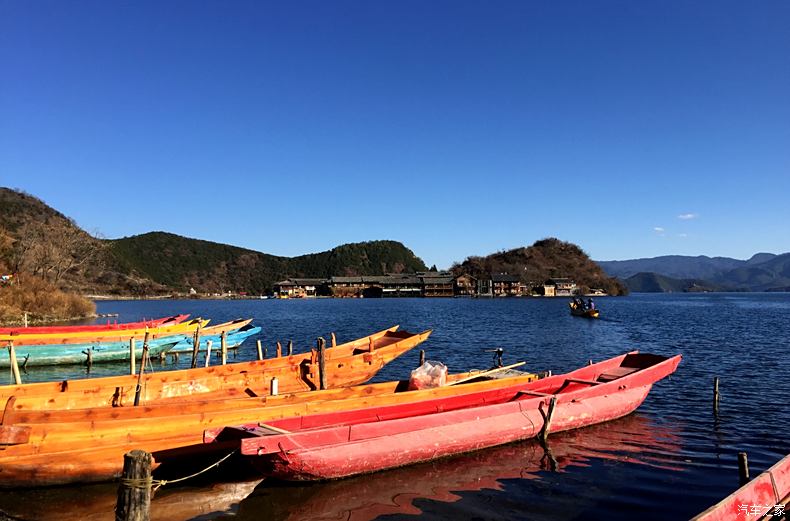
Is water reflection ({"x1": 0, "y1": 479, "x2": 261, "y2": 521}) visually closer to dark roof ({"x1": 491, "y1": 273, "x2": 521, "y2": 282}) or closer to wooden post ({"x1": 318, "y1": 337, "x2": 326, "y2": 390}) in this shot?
wooden post ({"x1": 318, "y1": 337, "x2": 326, "y2": 390})

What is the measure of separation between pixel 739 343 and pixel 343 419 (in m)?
32.5

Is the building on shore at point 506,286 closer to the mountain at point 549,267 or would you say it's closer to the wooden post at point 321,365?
the mountain at point 549,267

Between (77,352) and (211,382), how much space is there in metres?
14.0

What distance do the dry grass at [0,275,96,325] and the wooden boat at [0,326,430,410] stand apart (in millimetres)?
33805

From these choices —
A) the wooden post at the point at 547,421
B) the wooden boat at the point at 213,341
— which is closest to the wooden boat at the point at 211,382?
the wooden post at the point at 547,421

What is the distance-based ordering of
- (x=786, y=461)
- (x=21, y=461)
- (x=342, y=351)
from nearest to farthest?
(x=786, y=461)
(x=21, y=461)
(x=342, y=351)

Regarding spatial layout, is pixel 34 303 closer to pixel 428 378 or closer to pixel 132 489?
pixel 428 378

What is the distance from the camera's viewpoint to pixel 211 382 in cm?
1466

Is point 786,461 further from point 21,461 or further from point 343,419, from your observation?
point 21,461

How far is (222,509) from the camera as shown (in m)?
8.41

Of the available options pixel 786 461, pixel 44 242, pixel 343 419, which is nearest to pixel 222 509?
pixel 343 419

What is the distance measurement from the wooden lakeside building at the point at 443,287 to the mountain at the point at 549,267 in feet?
21.3

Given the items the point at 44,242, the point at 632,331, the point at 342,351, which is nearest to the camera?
the point at 342,351

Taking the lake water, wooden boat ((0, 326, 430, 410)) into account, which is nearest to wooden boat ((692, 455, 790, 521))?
the lake water
